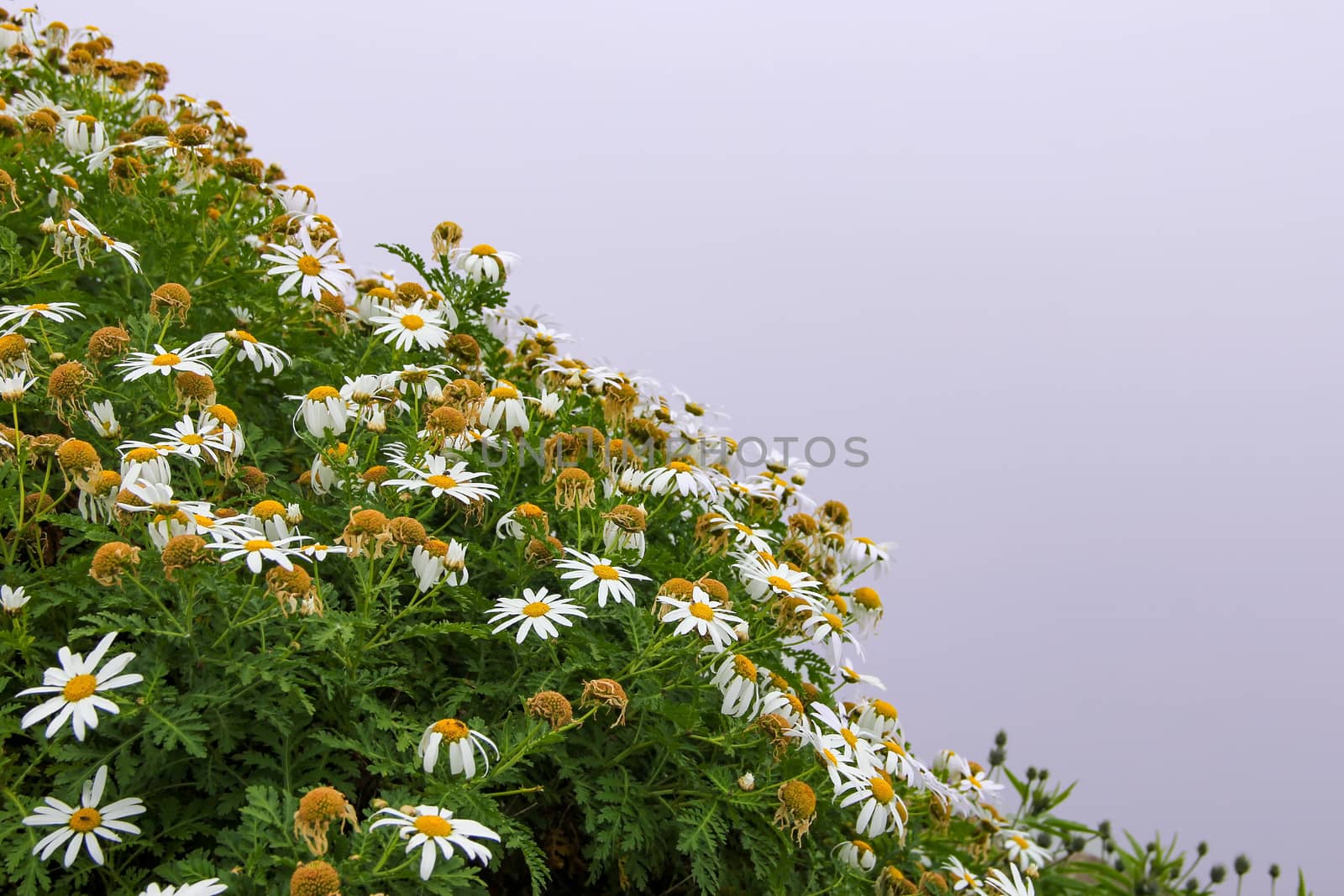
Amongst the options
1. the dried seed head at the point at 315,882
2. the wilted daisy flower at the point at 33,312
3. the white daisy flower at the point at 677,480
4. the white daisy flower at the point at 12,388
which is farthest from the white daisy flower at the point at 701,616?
the wilted daisy flower at the point at 33,312

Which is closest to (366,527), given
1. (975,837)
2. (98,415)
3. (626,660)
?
(626,660)

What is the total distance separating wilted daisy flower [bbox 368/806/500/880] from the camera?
2.02 metres

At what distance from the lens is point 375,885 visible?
2227 mm

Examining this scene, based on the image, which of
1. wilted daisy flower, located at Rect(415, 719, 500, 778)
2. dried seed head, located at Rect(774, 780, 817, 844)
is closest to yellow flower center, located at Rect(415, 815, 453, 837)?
wilted daisy flower, located at Rect(415, 719, 500, 778)

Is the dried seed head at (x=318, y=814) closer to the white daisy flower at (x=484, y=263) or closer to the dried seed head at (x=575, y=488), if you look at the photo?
the dried seed head at (x=575, y=488)

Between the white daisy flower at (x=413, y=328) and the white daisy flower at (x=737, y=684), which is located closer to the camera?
the white daisy flower at (x=737, y=684)

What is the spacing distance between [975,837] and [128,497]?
9.59 ft

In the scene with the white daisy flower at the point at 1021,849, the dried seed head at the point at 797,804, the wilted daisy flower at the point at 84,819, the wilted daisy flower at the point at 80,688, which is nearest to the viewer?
the wilted daisy flower at the point at 80,688

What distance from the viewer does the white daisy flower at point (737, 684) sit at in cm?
276

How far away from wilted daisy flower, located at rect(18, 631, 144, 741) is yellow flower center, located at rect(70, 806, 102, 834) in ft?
0.19

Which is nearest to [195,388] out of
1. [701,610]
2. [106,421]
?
[106,421]

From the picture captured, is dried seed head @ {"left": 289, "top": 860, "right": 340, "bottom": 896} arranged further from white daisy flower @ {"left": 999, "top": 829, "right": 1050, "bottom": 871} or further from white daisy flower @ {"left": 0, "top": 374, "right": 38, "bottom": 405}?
white daisy flower @ {"left": 999, "top": 829, "right": 1050, "bottom": 871}

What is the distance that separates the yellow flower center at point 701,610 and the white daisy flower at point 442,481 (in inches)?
23.2

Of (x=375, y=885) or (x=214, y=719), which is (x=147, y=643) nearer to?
(x=214, y=719)
